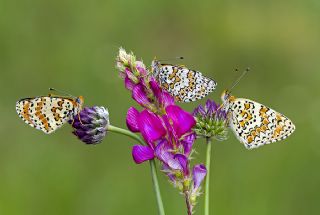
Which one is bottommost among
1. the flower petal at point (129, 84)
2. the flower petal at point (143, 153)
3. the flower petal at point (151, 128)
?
the flower petal at point (143, 153)

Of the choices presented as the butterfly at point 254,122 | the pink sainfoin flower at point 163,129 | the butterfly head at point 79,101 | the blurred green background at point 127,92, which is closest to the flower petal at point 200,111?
the butterfly at point 254,122

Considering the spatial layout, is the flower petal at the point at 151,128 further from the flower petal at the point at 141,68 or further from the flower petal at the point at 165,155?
the flower petal at the point at 141,68

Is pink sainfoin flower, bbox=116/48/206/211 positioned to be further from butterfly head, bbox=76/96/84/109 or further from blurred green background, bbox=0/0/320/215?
blurred green background, bbox=0/0/320/215

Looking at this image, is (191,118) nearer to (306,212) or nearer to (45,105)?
(45,105)

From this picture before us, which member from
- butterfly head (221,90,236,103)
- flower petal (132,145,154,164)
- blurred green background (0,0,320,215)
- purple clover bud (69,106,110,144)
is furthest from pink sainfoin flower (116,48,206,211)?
blurred green background (0,0,320,215)

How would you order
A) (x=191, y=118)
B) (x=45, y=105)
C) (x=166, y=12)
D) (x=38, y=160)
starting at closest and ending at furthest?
1. (x=191, y=118)
2. (x=45, y=105)
3. (x=38, y=160)
4. (x=166, y=12)

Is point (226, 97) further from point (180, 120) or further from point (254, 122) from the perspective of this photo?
point (180, 120)

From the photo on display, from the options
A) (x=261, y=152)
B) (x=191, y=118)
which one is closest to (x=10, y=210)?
(x=261, y=152)
